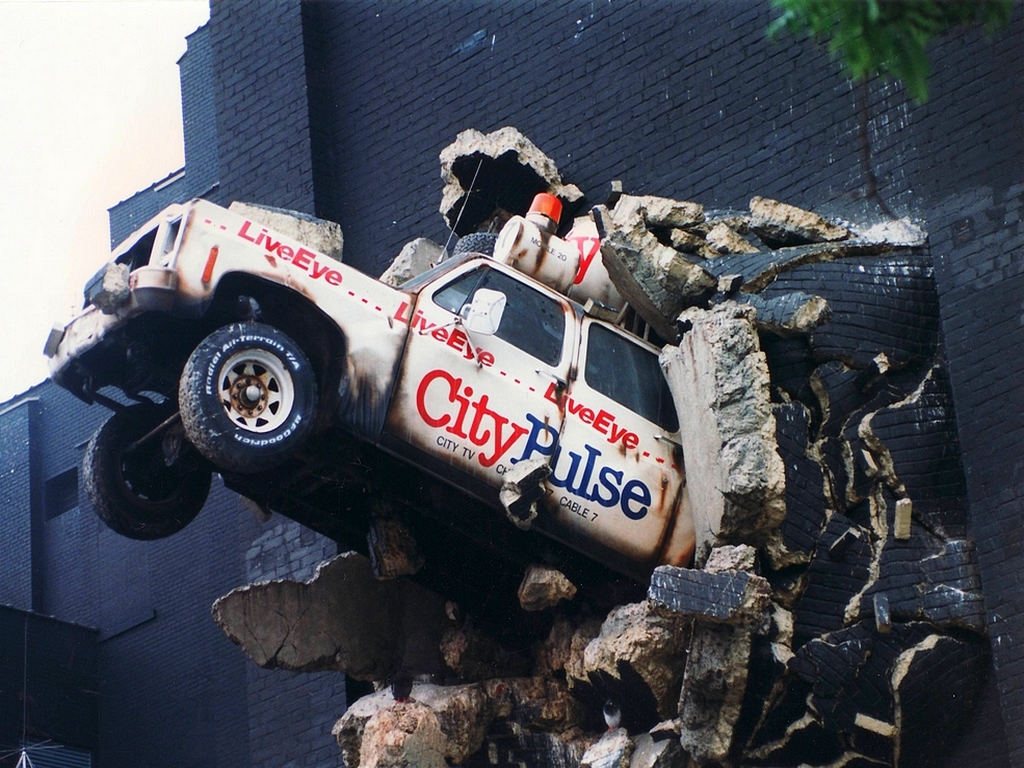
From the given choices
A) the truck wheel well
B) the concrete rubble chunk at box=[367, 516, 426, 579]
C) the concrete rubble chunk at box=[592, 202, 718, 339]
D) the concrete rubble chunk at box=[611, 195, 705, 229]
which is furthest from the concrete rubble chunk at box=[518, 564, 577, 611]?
the concrete rubble chunk at box=[611, 195, 705, 229]

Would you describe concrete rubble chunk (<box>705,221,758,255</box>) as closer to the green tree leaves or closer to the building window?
the green tree leaves

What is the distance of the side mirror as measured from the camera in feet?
31.7

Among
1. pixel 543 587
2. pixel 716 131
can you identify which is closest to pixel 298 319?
pixel 543 587

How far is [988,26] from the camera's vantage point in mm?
5410

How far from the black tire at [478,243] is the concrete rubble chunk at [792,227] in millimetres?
1838

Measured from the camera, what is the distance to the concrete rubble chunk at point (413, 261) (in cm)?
1250

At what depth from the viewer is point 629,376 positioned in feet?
34.6

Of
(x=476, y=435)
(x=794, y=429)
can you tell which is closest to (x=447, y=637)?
(x=476, y=435)

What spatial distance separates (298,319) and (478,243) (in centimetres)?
252

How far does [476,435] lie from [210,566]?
25.3 ft

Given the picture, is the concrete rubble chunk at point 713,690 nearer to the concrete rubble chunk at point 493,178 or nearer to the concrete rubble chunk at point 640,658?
the concrete rubble chunk at point 640,658

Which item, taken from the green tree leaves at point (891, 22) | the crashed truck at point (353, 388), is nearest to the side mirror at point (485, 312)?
the crashed truck at point (353, 388)

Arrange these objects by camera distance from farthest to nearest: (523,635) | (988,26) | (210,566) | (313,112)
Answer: (210,566) → (313,112) → (523,635) → (988,26)

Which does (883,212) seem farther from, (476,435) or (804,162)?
(476,435)
